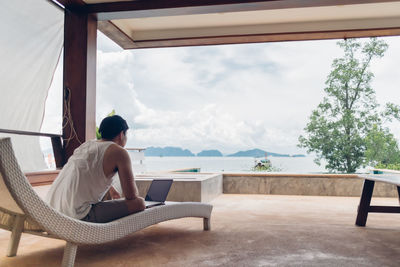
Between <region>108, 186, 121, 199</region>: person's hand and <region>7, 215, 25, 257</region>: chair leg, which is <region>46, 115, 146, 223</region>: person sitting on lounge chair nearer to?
<region>7, 215, 25, 257</region>: chair leg

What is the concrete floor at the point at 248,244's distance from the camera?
7.33 feet

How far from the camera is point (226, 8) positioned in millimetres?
4219

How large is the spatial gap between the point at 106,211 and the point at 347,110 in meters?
13.7

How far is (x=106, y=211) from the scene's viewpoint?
2318mm

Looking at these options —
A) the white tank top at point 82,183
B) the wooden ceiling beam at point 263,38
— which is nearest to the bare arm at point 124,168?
the white tank top at point 82,183

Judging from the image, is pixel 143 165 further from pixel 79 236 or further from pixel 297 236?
pixel 79 236

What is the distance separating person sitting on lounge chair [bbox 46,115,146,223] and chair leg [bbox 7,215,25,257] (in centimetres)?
23

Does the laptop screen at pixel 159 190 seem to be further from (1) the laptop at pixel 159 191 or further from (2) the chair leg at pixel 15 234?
(2) the chair leg at pixel 15 234

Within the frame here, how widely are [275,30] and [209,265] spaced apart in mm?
4097

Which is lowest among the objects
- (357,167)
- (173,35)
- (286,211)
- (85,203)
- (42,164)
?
(357,167)

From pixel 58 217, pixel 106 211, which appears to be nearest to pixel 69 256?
pixel 58 217

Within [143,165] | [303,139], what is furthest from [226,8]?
[303,139]

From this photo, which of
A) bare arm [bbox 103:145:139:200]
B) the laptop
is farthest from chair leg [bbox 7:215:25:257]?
the laptop

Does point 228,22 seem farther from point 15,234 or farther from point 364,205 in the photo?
point 15,234
